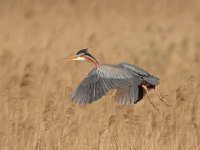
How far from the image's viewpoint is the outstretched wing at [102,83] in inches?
294

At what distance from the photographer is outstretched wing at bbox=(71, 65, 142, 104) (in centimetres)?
748

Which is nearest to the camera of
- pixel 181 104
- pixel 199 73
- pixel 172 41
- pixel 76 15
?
pixel 181 104

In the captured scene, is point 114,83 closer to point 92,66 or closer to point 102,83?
point 102,83

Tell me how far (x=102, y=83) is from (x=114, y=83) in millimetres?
116

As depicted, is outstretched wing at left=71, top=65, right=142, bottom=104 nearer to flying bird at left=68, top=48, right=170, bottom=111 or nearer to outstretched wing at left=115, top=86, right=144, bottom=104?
flying bird at left=68, top=48, right=170, bottom=111

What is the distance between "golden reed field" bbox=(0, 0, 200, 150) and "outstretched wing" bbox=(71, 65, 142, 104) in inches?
8.3

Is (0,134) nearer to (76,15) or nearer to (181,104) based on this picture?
(181,104)

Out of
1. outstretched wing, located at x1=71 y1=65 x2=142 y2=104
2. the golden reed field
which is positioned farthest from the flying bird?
the golden reed field

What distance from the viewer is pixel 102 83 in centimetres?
762

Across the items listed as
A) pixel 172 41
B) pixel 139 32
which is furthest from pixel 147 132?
pixel 139 32

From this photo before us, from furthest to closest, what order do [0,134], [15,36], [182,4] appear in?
[182,4] → [15,36] → [0,134]

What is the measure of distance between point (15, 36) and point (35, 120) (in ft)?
26.1

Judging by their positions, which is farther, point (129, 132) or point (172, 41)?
point (172, 41)

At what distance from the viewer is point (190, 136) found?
7.39 m
